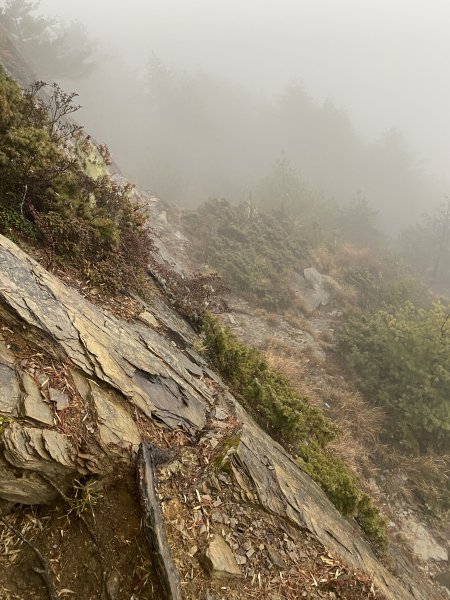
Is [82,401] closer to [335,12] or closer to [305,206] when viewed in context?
[305,206]

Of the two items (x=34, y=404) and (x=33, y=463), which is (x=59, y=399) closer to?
(x=34, y=404)

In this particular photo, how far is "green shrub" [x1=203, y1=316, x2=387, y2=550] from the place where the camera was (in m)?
5.78

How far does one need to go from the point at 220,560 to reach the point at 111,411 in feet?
5.85

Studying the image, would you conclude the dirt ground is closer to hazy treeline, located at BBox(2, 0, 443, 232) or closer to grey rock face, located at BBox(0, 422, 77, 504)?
grey rock face, located at BBox(0, 422, 77, 504)

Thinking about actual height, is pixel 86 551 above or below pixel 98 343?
below

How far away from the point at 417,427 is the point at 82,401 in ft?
32.0

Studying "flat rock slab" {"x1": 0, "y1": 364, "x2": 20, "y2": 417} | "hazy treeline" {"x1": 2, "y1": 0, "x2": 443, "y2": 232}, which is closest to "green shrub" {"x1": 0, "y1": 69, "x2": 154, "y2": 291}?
"flat rock slab" {"x1": 0, "y1": 364, "x2": 20, "y2": 417}

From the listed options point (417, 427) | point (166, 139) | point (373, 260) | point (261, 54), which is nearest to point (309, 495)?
point (417, 427)

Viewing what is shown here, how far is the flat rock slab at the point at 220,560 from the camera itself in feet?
11.1

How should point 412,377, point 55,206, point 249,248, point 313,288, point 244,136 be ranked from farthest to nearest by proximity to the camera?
point 244,136
point 249,248
point 313,288
point 412,377
point 55,206

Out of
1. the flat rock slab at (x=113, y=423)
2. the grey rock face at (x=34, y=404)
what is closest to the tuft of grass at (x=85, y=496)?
the flat rock slab at (x=113, y=423)

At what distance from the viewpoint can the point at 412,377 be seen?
1080 cm

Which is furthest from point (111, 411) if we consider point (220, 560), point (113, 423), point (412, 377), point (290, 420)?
point (412, 377)

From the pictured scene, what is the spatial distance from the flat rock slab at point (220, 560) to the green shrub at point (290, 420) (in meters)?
2.39
